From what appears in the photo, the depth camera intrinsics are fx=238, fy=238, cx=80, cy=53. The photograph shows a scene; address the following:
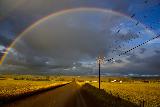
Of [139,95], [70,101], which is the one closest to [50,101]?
[70,101]

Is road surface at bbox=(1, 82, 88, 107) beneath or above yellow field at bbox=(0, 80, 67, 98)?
beneath

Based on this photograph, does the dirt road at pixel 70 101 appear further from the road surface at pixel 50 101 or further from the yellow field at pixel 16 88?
the yellow field at pixel 16 88

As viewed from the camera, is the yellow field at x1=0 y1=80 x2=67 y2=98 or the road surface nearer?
the road surface

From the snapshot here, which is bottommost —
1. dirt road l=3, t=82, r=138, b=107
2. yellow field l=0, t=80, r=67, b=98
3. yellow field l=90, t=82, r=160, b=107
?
yellow field l=90, t=82, r=160, b=107

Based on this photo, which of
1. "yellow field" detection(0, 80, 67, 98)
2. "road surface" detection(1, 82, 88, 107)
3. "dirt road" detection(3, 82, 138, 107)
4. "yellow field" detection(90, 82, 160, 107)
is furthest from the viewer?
"yellow field" detection(0, 80, 67, 98)

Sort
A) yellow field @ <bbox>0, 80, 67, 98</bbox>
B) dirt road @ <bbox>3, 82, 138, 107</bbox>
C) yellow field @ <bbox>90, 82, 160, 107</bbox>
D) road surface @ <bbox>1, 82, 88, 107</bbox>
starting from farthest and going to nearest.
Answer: yellow field @ <bbox>0, 80, 67, 98</bbox> → yellow field @ <bbox>90, 82, 160, 107</bbox> → dirt road @ <bbox>3, 82, 138, 107</bbox> → road surface @ <bbox>1, 82, 88, 107</bbox>

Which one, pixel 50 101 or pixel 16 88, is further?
pixel 16 88

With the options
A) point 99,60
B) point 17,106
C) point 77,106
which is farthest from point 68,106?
point 99,60

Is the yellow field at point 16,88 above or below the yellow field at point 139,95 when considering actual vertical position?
above

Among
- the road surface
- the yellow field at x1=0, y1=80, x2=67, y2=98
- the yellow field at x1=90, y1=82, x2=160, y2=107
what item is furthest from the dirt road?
the yellow field at x1=0, y1=80, x2=67, y2=98

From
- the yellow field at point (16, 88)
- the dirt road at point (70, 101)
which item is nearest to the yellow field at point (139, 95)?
the dirt road at point (70, 101)

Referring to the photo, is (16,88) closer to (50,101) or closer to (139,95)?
(139,95)

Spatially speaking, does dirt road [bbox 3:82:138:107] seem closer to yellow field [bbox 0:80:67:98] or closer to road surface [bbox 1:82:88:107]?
road surface [bbox 1:82:88:107]

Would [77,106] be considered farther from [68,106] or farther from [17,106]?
[17,106]
